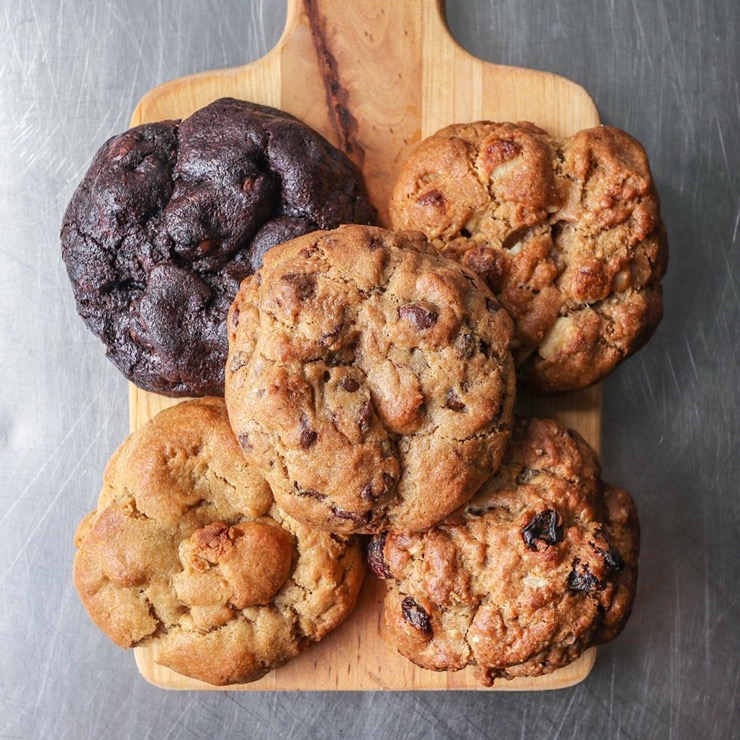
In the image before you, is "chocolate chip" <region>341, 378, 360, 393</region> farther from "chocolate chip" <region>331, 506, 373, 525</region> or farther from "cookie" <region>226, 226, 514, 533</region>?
"chocolate chip" <region>331, 506, 373, 525</region>

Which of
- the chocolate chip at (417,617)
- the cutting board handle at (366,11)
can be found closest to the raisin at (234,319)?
the chocolate chip at (417,617)

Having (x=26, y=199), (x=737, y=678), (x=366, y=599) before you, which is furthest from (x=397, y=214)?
(x=737, y=678)

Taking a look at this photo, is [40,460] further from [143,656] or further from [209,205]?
[209,205]

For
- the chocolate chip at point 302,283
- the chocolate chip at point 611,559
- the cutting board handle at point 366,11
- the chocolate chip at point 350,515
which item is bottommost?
the chocolate chip at point 611,559

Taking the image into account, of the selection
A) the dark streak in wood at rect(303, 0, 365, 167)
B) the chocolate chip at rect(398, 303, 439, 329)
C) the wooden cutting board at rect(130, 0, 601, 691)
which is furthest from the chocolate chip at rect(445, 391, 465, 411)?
the dark streak in wood at rect(303, 0, 365, 167)

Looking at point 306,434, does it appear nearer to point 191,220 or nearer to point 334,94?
point 191,220

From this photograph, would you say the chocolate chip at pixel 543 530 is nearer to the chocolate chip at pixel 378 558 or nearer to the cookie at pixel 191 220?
the chocolate chip at pixel 378 558

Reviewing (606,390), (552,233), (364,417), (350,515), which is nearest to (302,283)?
(364,417)
